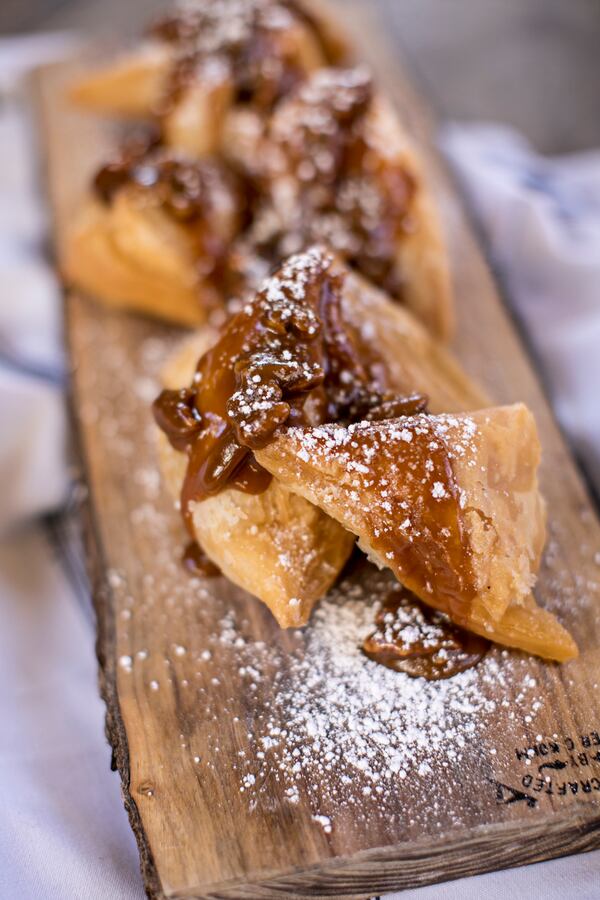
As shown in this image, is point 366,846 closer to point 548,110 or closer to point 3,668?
point 3,668

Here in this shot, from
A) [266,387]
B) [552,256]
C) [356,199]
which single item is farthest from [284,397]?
[552,256]

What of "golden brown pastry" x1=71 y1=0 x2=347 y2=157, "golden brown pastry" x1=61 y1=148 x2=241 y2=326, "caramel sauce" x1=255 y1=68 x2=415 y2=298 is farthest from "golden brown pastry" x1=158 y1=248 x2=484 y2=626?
"golden brown pastry" x1=71 y1=0 x2=347 y2=157

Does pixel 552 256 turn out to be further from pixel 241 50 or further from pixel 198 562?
pixel 198 562

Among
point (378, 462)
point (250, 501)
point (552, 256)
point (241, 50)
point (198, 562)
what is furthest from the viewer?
point (241, 50)

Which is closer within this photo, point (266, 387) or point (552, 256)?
point (266, 387)

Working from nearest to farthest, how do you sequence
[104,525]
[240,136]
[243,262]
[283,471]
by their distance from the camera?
[283,471], [104,525], [243,262], [240,136]

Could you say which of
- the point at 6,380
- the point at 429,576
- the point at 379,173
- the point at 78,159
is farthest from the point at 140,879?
the point at 78,159
